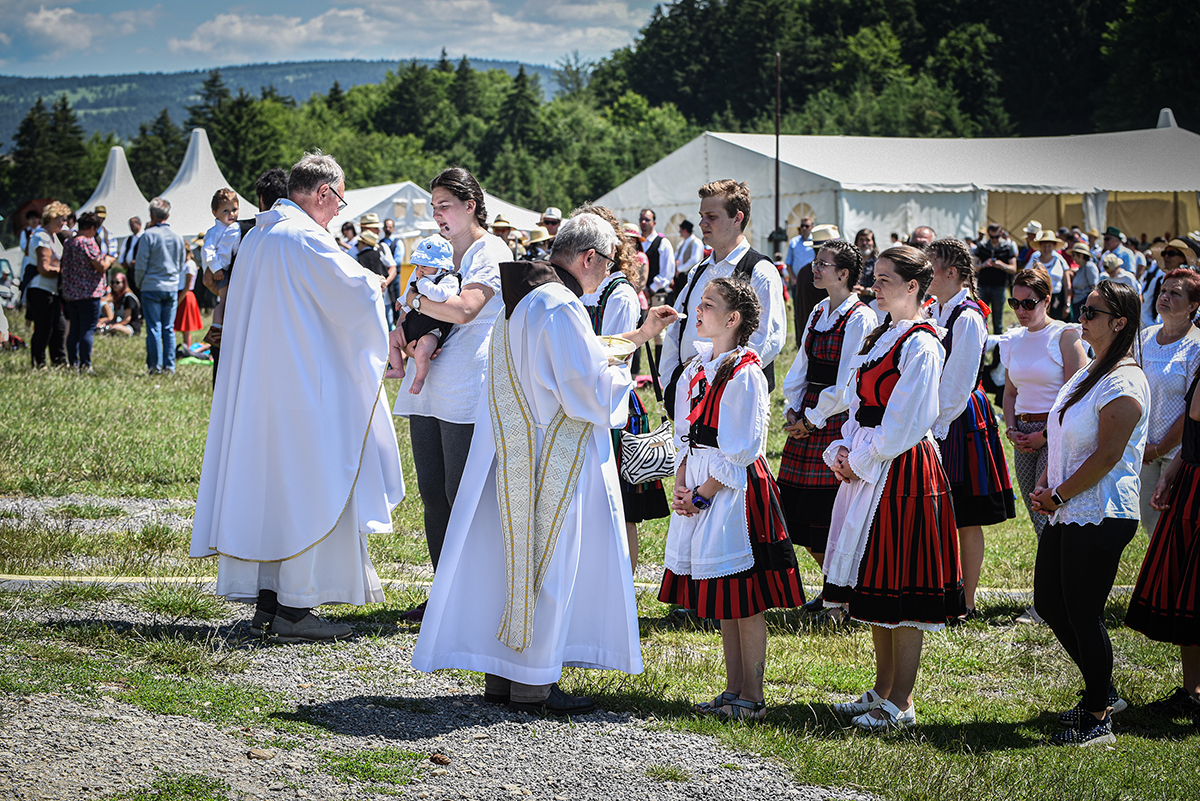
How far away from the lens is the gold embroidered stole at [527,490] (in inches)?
157

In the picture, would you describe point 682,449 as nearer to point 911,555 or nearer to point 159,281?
point 911,555

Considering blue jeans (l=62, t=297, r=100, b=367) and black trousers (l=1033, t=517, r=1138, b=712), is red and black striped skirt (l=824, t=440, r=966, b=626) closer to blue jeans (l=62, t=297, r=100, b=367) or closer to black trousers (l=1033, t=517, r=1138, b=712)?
black trousers (l=1033, t=517, r=1138, b=712)

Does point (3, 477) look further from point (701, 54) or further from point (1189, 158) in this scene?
point (701, 54)

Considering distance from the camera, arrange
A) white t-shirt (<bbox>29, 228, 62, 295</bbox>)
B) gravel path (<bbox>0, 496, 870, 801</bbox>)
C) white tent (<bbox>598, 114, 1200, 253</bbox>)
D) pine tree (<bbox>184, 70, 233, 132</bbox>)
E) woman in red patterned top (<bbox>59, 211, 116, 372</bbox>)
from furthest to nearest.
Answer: pine tree (<bbox>184, 70, 233, 132</bbox>) < white tent (<bbox>598, 114, 1200, 253</bbox>) < white t-shirt (<bbox>29, 228, 62, 295</bbox>) < woman in red patterned top (<bbox>59, 211, 116, 372</bbox>) < gravel path (<bbox>0, 496, 870, 801</bbox>)

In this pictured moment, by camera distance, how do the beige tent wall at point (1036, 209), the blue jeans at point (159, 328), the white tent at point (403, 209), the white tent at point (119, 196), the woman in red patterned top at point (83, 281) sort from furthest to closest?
the beige tent wall at point (1036, 209) < the white tent at point (119, 196) < the white tent at point (403, 209) < the blue jeans at point (159, 328) < the woman in red patterned top at point (83, 281)

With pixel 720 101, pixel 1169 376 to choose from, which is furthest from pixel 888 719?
pixel 720 101

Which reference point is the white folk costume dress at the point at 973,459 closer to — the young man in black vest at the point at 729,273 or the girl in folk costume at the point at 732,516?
the young man in black vest at the point at 729,273

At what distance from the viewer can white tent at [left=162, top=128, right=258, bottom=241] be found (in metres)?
29.7

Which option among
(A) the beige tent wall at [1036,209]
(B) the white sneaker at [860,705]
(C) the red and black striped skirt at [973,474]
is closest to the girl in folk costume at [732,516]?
(B) the white sneaker at [860,705]

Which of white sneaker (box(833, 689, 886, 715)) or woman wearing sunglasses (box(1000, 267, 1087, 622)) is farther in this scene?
woman wearing sunglasses (box(1000, 267, 1087, 622))

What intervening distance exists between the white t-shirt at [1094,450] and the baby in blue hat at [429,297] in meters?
2.74

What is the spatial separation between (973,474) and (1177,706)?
144 cm

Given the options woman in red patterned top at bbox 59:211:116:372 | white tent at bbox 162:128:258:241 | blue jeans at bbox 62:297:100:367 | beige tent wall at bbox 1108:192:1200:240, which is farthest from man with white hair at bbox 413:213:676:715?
beige tent wall at bbox 1108:192:1200:240

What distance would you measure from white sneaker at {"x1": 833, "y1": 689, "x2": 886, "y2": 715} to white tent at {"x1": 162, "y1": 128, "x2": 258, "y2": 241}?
28035 millimetres
